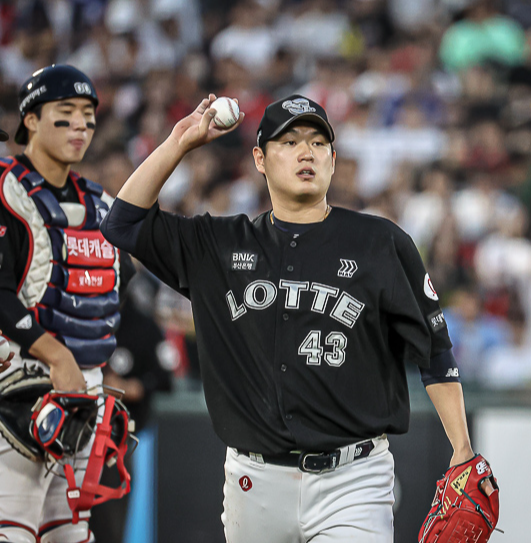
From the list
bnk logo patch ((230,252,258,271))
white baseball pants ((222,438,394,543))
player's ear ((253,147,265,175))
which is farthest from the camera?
player's ear ((253,147,265,175))

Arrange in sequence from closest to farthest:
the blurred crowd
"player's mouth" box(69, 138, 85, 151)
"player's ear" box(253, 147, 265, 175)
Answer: "player's ear" box(253, 147, 265, 175) < "player's mouth" box(69, 138, 85, 151) < the blurred crowd

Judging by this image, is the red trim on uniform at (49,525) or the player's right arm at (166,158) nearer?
the player's right arm at (166,158)

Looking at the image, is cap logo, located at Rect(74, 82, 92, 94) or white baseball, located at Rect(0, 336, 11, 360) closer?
white baseball, located at Rect(0, 336, 11, 360)

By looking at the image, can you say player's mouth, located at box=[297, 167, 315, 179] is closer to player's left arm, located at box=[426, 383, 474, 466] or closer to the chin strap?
player's left arm, located at box=[426, 383, 474, 466]

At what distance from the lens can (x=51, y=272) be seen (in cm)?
392

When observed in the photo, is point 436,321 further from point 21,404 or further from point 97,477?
point 21,404

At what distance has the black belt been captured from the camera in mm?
3188

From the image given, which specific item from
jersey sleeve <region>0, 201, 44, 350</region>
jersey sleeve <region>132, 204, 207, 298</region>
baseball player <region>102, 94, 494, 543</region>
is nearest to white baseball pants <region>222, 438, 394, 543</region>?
baseball player <region>102, 94, 494, 543</region>

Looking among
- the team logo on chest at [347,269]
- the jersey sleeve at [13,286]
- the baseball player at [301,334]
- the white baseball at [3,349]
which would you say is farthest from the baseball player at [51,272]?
the team logo on chest at [347,269]

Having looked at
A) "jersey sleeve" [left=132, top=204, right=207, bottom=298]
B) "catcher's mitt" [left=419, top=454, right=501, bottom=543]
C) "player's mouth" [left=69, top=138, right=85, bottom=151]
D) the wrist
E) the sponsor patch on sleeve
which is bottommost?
"catcher's mitt" [left=419, top=454, right=501, bottom=543]

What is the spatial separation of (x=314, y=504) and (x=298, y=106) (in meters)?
1.50

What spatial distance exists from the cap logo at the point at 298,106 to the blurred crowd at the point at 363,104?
152 inches

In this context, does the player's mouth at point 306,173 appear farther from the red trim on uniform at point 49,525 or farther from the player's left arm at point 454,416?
the red trim on uniform at point 49,525

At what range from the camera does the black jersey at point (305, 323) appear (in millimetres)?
3246
